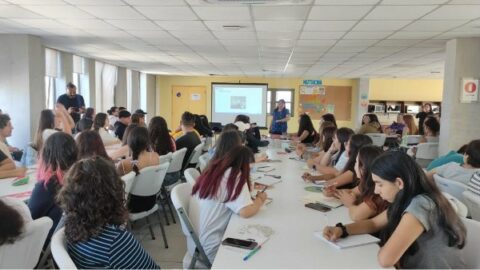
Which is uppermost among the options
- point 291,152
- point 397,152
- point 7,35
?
point 7,35

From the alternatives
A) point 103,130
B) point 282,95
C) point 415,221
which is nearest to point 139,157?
point 103,130

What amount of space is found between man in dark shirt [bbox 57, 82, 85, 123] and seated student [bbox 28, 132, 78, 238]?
499 cm

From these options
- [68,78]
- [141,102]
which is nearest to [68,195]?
[68,78]

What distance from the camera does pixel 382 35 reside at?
536 centimetres

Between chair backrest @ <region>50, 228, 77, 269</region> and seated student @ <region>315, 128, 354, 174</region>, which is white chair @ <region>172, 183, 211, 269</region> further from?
seated student @ <region>315, 128, 354, 174</region>

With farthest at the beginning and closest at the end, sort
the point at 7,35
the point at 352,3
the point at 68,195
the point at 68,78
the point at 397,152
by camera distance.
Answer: the point at 68,78
the point at 7,35
the point at 352,3
the point at 397,152
the point at 68,195

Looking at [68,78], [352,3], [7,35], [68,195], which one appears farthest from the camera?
[68,78]

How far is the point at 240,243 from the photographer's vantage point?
1.69 m

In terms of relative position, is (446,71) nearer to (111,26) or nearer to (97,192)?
(111,26)

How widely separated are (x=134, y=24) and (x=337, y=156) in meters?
3.21

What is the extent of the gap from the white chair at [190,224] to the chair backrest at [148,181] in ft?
2.41

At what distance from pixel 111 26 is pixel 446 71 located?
5299mm

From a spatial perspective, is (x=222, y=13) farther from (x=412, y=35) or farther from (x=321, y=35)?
(x=412, y=35)

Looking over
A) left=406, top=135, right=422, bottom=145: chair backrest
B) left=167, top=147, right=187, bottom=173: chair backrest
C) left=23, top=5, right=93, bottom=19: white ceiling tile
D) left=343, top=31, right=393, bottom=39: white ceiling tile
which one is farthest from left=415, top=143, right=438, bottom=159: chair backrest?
left=23, top=5, right=93, bottom=19: white ceiling tile
